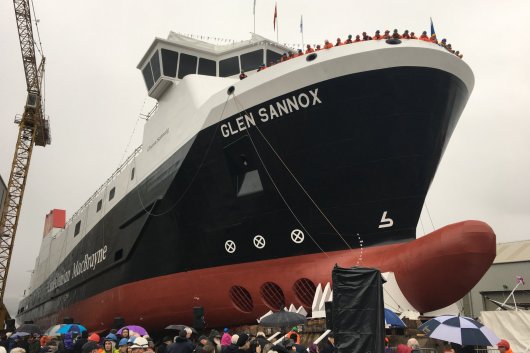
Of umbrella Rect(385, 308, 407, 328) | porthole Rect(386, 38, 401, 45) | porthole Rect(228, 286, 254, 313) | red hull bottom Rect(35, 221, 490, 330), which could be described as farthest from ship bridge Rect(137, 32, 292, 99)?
umbrella Rect(385, 308, 407, 328)

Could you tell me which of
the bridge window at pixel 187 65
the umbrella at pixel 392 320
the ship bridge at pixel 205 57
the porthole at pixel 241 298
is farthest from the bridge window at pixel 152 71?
the umbrella at pixel 392 320

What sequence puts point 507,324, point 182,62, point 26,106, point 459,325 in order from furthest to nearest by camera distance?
1. point 26,106
2. point 182,62
3. point 507,324
4. point 459,325

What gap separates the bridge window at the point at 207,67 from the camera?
58.9 ft

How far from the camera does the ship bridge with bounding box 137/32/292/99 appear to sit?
17.8 metres

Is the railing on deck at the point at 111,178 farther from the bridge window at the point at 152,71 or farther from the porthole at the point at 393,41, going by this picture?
the porthole at the point at 393,41

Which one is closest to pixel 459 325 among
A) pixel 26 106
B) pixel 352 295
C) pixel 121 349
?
pixel 352 295

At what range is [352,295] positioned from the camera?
212 inches

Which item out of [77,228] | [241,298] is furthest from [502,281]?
[77,228]

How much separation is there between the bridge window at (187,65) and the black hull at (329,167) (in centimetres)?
479

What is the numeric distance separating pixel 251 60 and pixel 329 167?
764 centimetres

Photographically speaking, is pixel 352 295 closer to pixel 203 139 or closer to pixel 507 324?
pixel 507 324

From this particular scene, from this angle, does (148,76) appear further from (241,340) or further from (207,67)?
(241,340)

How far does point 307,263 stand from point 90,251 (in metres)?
15.0

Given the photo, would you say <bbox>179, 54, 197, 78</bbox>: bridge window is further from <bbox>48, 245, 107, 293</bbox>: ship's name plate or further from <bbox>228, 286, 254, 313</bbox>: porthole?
<bbox>228, 286, 254, 313</bbox>: porthole
